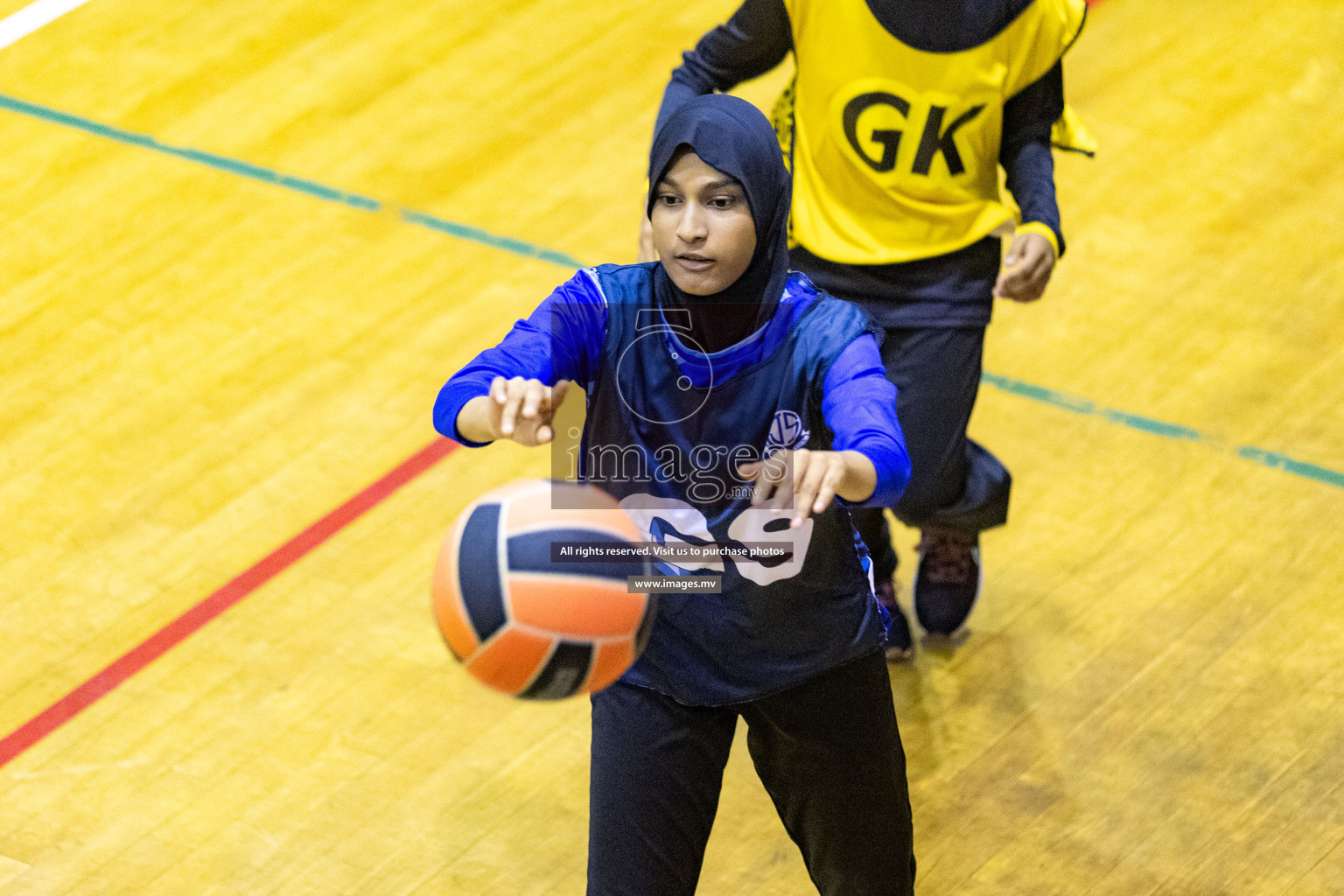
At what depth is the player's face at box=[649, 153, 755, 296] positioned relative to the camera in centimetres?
262

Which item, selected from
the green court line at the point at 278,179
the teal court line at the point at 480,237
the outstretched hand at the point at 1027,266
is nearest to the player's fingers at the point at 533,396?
the outstretched hand at the point at 1027,266

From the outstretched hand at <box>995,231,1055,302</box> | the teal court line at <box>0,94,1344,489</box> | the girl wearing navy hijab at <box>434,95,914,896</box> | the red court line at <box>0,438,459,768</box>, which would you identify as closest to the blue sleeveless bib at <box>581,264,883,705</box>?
the girl wearing navy hijab at <box>434,95,914,896</box>

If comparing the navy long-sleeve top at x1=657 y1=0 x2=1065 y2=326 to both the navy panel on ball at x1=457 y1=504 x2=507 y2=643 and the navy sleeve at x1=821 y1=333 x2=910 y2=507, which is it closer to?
the navy sleeve at x1=821 y1=333 x2=910 y2=507

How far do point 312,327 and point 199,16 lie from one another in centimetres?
216

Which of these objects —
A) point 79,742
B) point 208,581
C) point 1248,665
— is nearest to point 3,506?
point 208,581

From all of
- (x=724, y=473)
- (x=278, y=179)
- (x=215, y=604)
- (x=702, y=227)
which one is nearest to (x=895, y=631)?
(x=724, y=473)

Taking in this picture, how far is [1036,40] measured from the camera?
361cm

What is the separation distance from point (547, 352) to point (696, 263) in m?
0.26

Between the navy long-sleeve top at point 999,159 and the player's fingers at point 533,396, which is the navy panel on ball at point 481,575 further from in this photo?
the navy long-sleeve top at point 999,159

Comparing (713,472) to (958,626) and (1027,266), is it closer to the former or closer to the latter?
(1027,266)

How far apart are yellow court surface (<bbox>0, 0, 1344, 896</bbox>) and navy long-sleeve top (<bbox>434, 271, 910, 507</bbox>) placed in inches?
51.8

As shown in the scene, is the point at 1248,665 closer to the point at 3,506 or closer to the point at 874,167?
the point at 874,167

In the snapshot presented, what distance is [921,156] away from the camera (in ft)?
12.0

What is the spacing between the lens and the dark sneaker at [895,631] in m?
4.11
